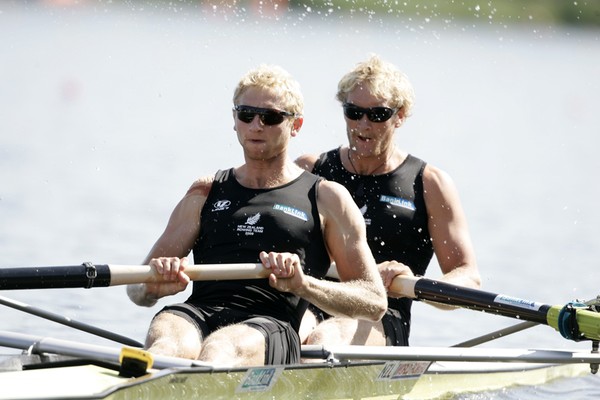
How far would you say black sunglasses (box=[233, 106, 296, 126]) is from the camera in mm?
6523

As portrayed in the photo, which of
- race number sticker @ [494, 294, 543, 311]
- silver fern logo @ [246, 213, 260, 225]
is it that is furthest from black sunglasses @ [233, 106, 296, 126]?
race number sticker @ [494, 294, 543, 311]

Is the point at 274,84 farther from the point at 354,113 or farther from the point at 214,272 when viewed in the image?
the point at 354,113

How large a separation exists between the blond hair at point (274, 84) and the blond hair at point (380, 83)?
1257 millimetres

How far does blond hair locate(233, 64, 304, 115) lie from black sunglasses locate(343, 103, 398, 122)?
3.84ft

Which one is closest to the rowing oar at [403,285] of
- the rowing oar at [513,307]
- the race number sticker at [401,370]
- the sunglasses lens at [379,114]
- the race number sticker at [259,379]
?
the rowing oar at [513,307]

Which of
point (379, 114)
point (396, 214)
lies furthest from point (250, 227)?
point (379, 114)

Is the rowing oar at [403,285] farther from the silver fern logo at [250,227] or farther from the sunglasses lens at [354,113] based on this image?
the sunglasses lens at [354,113]

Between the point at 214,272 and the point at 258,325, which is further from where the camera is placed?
the point at 214,272

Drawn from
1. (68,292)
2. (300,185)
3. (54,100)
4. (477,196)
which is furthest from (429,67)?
(300,185)

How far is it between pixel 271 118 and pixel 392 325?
5.56 feet

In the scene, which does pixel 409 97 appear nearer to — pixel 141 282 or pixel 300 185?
pixel 300 185

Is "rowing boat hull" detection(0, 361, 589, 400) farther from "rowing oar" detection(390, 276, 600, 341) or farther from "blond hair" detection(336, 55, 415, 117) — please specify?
"blond hair" detection(336, 55, 415, 117)

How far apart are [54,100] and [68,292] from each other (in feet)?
57.5

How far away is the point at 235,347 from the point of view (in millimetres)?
5867
